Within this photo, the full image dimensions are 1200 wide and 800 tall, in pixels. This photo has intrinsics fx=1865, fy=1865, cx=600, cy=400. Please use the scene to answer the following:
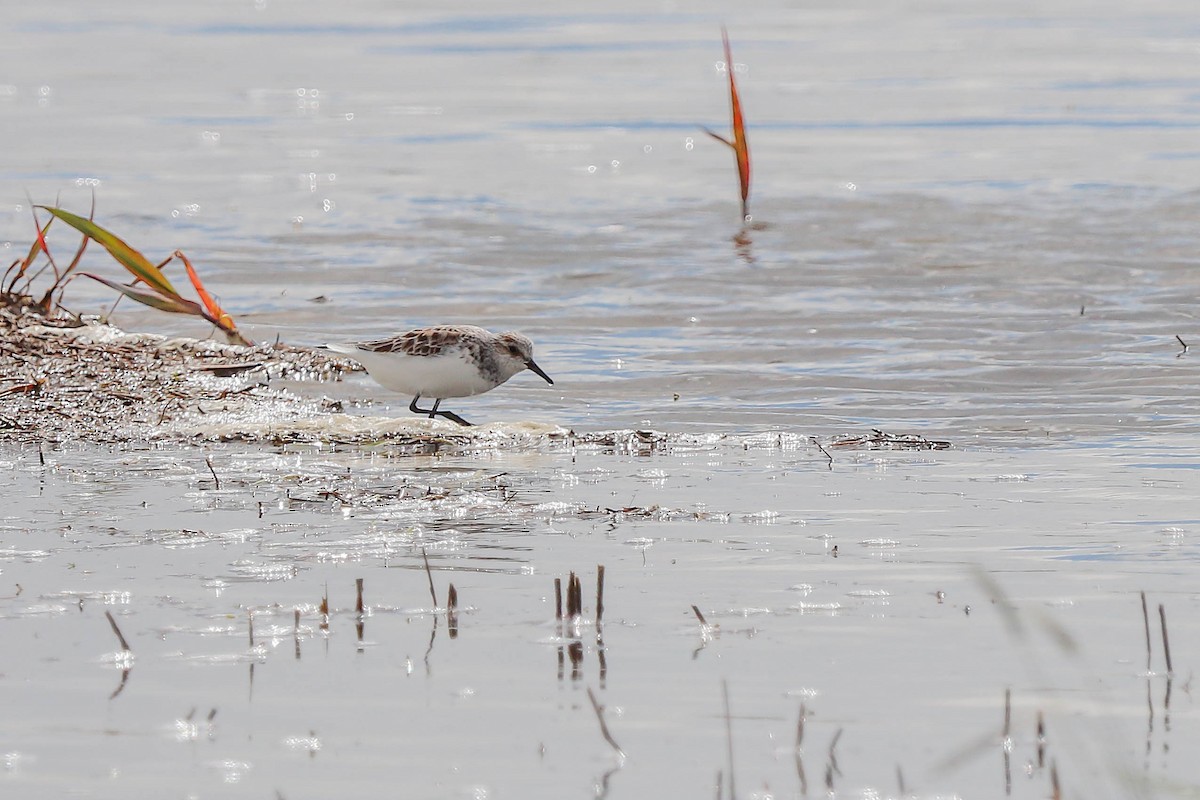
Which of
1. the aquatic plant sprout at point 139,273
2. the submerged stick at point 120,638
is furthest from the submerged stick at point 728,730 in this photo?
the aquatic plant sprout at point 139,273

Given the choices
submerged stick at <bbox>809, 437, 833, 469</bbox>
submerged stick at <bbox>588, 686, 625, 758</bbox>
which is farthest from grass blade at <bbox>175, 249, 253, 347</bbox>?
submerged stick at <bbox>588, 686, 625, 758</bbox>

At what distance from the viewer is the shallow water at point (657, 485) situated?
4184 mm

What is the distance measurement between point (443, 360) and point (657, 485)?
1.78m

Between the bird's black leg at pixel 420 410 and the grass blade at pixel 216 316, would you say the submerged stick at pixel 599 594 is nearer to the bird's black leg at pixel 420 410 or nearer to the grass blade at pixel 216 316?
the bird's black leg at pixel 420 410

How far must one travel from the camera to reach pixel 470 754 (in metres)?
4.09

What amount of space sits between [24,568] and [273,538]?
0.81m

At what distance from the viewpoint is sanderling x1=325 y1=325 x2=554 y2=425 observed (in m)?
8.66

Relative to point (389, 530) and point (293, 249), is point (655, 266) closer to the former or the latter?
point (293, 249)

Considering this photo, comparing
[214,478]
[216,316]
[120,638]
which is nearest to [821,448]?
[214,478]

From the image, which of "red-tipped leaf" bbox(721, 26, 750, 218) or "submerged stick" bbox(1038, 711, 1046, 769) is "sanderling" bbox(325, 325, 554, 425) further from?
"submerged stick" bbox(1038, 711, 1046, 769)

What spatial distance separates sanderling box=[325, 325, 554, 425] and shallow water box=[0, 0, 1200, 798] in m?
0.53

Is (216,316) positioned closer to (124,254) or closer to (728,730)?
(124,254)

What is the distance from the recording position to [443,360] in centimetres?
862

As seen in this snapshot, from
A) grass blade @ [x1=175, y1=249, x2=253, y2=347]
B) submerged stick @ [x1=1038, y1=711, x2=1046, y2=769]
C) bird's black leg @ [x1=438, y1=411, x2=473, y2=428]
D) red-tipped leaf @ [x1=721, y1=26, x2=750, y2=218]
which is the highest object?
red-tipped leaf @ [x1=721, y1=26, x2=750, y2=218]
